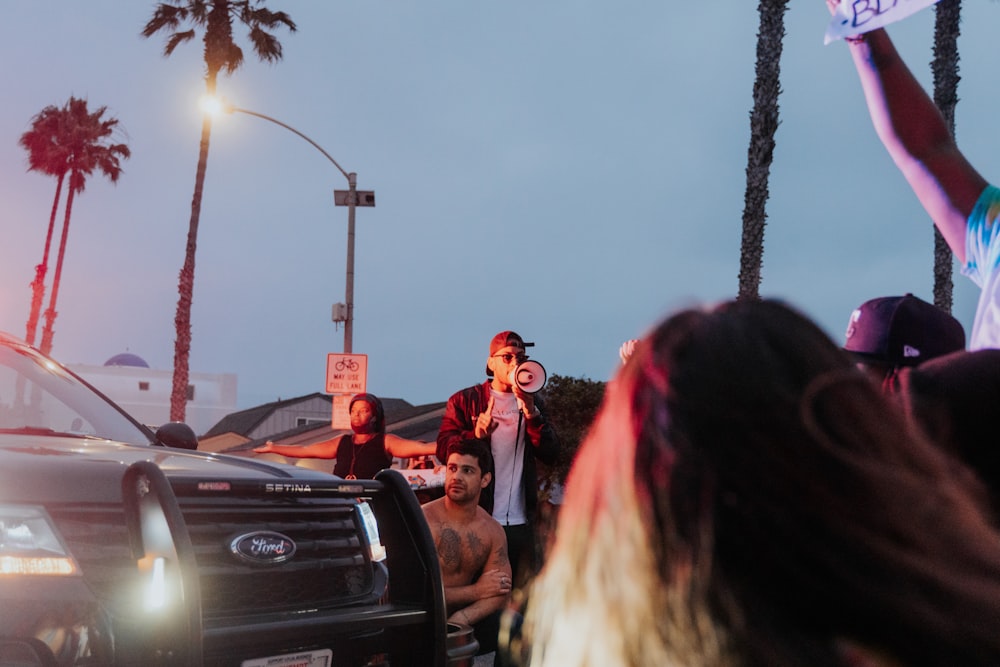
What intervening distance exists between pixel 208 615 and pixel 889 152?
2576mm

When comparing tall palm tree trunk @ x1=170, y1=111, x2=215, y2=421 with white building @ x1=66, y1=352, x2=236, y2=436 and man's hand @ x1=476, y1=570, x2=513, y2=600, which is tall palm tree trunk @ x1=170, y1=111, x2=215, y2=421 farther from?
white building @ x1=66, y1=352, x2=236, y2=436

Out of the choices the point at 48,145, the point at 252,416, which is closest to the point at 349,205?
the point at 48,145

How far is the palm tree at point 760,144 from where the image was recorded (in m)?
13.9

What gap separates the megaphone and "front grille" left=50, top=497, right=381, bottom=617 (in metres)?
2.01

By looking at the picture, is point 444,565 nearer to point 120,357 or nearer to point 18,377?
point 18,377

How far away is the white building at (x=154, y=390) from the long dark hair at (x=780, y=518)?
2422 inches

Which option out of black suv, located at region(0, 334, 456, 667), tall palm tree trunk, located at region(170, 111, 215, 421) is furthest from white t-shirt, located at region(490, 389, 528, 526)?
tall palm tree trunk, located at region(170, 111, 215, 421)

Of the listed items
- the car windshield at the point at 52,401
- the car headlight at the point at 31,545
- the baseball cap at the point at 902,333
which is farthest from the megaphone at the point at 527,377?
the baseball cap at the point at 902,333

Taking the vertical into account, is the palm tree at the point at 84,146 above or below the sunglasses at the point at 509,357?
above

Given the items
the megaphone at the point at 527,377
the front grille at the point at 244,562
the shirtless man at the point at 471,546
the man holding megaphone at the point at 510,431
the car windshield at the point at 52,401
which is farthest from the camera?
the man holding megaphone at the point at 510,431

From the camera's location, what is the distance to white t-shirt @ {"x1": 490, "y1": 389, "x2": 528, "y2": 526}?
6.35 metres

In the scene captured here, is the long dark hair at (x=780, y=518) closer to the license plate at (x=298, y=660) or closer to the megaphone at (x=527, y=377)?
the license plate at (x=298, y=660)

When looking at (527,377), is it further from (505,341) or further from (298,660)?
(298,660)

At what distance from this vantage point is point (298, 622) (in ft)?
12.0
